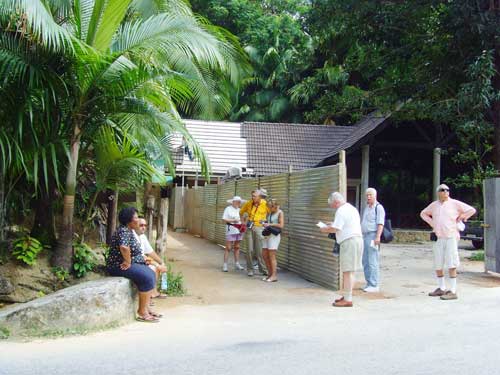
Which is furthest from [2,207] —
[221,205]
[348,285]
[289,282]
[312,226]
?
[221,205]

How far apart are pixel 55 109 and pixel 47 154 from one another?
0.65 metres

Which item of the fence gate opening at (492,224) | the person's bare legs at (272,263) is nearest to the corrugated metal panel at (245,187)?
the person's bare legs at (272,263)

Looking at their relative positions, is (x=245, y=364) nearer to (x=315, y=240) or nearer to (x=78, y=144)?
(x=78, y=144)

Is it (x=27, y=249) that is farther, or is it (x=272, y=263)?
(x=272, y=263)

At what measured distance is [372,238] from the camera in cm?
1001

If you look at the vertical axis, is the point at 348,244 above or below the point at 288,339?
above

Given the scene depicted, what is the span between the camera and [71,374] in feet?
17.0

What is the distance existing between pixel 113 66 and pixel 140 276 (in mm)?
2707

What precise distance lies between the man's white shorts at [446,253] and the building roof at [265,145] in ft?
42.6

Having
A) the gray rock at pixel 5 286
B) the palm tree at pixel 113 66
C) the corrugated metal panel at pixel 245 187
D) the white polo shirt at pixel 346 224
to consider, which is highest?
the palm tree at pixel 113 66

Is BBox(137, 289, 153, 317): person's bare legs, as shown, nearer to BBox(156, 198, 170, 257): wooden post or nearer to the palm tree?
the palm tree

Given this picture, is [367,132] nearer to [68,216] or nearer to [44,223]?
[44,223]

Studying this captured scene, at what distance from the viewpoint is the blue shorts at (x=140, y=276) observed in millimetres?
7395

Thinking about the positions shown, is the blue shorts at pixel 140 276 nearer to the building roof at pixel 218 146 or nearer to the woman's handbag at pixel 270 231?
the woman's handbag at pixel 270 231
